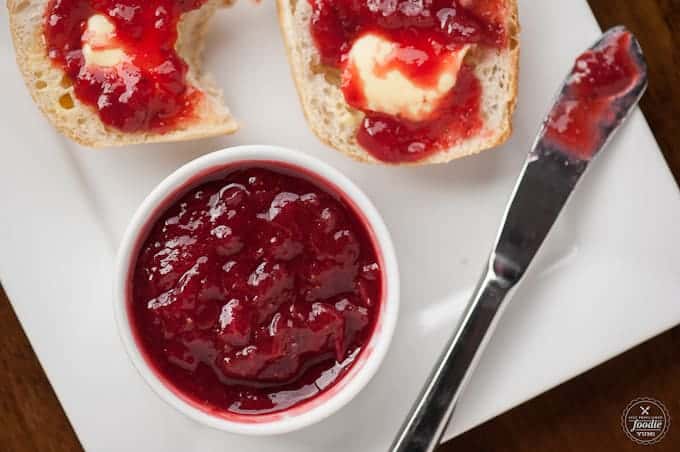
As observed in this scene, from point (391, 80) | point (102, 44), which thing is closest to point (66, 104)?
point (102, 44)

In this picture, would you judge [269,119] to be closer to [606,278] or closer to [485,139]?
[485,139]

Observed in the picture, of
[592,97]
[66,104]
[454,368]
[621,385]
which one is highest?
[66,104]

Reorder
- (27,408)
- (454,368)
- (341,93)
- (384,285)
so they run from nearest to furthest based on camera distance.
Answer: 1. (384,285)
2. (454,368)
3. (341,93)
4. (27,408)

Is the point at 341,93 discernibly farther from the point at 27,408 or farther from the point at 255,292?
the point at 27,408

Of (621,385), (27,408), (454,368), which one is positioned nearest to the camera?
(454,368)

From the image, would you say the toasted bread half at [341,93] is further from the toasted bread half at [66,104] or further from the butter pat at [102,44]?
the butter pat at [102,44]
